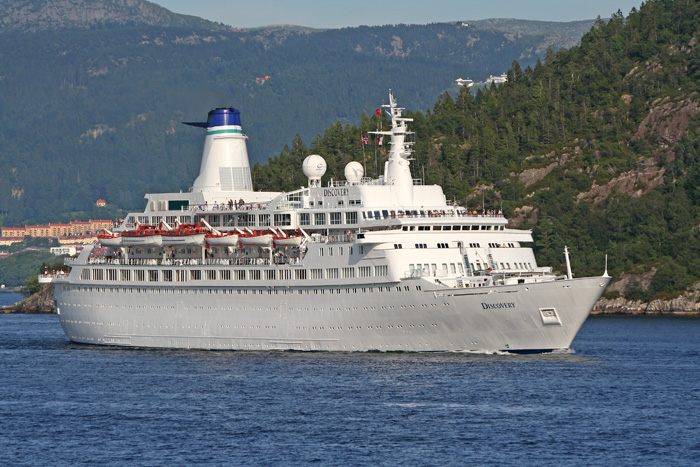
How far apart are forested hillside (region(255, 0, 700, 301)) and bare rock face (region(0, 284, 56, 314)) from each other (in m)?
31.1

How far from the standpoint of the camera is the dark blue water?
132 feet

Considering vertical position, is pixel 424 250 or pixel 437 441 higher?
pixel 424 250

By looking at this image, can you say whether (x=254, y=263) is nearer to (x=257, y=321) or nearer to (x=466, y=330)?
(x=257, y=321)

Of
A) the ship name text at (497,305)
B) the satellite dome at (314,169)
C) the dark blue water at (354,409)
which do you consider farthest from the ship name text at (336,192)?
the ship name text at (497,305)

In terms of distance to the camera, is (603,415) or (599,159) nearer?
(603,415)

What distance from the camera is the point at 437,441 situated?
41.5 meters

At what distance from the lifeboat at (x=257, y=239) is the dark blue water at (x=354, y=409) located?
19.8 feet

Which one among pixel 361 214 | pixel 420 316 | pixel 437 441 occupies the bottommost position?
pixel 437 441

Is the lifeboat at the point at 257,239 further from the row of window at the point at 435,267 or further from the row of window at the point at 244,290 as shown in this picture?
the row of window at the point at 435,267

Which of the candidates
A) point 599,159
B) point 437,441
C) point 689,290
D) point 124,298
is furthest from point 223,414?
→ point 599,159

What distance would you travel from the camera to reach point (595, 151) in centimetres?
14188

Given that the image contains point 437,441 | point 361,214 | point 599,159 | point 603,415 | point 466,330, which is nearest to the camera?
point 437,441

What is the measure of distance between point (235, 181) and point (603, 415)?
36.1 meters

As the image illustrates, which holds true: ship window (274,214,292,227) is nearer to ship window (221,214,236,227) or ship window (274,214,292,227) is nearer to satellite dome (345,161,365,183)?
ship window (221,214,236,227)
